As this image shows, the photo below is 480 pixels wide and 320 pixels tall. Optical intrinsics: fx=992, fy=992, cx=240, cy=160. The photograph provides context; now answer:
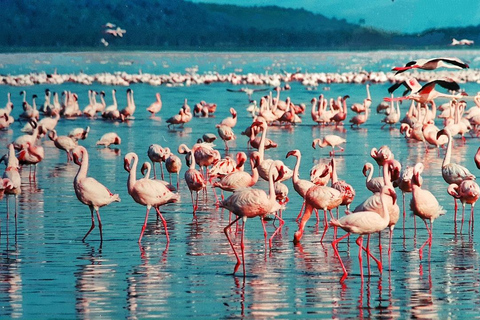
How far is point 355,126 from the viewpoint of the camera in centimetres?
2647

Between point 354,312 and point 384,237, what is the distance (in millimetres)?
2913

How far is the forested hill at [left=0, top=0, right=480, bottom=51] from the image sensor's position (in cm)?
13450

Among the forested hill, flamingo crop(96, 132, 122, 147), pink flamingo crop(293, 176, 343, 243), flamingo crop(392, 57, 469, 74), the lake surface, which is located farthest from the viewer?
the forested hill

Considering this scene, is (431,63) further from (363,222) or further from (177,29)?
(177,29)

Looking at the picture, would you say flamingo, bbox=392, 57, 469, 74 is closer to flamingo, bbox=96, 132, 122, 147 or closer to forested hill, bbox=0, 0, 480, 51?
flamingo, bbox=96, 132, 122, 147

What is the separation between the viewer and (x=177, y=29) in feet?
482

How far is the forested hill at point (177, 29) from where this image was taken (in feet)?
441

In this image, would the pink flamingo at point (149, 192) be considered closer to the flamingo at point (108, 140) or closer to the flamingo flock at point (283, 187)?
the flamingo flock at point (283, 187)

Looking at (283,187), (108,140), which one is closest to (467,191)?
(283,187)

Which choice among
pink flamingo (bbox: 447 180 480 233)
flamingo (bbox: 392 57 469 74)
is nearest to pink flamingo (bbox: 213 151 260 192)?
pink flamingo (bbox: 447 180 480 233)

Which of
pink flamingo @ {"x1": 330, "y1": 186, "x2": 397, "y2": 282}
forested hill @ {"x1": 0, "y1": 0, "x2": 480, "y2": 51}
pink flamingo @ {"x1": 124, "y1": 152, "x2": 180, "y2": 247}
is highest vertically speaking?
forested hill @ {"x1": 0, "y1": 0, "x2": 480, "y2": 51}

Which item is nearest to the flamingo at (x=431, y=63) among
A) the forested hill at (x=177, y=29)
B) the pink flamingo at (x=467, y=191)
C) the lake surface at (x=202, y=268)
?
Answer: the lake surface at (x=202, y=268)

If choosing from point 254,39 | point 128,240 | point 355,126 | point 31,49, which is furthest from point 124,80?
point 254,39

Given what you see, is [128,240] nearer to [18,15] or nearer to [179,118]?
[179,118]
